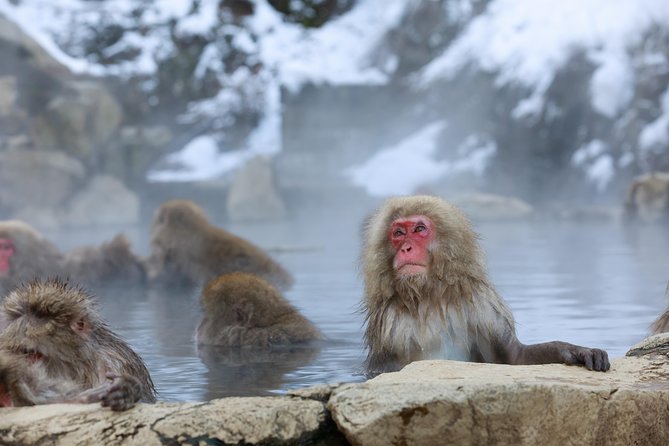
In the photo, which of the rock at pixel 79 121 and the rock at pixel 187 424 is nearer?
the rock at pixel 187 424

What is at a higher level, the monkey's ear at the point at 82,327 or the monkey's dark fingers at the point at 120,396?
the monkey's ear at the point at 82,327

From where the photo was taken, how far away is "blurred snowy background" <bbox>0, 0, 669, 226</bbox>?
17.1 metres

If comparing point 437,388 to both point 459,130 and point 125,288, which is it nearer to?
point 125,288

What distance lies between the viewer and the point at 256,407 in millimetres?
2686

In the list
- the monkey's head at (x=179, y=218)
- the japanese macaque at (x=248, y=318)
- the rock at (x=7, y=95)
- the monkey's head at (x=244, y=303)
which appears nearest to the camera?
the japanese macaque at (x=248, y=318)

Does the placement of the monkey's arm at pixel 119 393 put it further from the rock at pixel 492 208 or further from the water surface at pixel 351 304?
the rock at pixel 492 208

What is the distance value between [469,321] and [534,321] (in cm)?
211

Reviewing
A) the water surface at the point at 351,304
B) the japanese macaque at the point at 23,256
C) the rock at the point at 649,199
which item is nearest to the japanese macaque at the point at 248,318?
the water surface at the point at 351,304

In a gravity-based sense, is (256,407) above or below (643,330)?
below

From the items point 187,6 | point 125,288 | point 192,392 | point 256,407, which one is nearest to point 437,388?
point 256,407

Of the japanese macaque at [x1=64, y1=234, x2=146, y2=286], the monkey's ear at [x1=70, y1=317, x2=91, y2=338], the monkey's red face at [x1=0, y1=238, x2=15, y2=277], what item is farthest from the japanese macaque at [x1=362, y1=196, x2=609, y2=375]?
the japanese macaque at [x1=64, y1=234, x2=146, y2=286]

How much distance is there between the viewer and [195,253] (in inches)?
317

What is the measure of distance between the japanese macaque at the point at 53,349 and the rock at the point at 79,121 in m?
13.7

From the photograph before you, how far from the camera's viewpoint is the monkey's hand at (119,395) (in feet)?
8.98
